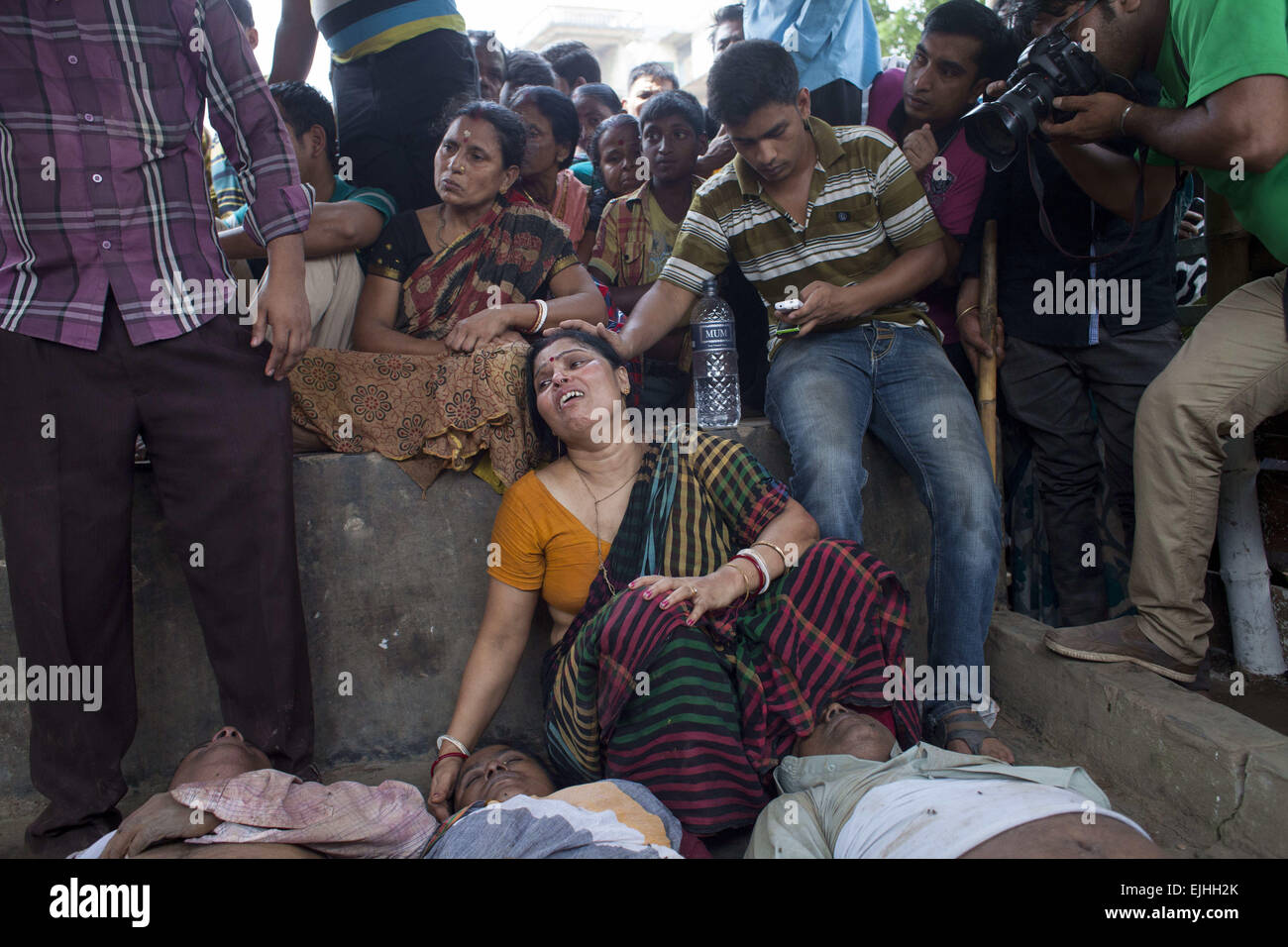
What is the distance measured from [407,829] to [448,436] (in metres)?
1.22

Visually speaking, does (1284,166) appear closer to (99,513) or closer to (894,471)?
(894,471)

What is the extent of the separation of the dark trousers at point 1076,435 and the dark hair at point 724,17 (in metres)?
2.49

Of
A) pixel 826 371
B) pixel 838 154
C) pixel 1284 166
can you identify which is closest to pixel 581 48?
pixel 838 154

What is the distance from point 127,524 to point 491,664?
94cm

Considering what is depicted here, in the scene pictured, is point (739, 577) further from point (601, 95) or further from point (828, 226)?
point (601, 95)

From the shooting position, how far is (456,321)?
308 cm

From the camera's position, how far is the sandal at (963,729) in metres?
2.50

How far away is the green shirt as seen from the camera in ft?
6.70

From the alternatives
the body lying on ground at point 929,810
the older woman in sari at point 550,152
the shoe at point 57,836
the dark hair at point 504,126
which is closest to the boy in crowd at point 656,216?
the older woman in sari at point 550,152

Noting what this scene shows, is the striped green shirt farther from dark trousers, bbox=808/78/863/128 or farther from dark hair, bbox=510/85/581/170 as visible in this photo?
dark hair, bbox=510/85/581/170

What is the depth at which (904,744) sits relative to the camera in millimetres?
2305

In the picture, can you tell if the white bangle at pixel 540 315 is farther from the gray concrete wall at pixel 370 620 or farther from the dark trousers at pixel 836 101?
the dark trousers at pixel 836 101

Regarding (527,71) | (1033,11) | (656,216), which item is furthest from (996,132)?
(527,71)

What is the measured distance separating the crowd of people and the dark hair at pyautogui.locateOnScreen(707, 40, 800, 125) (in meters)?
0.01
